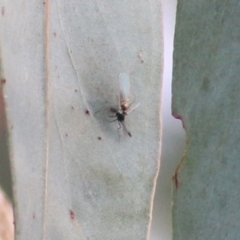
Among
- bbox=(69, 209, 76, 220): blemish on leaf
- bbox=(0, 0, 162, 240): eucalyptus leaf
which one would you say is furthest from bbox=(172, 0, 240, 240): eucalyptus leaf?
bbox=(69, 209, 76, 220): blemish on leaf

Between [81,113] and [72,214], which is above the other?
[81,113]

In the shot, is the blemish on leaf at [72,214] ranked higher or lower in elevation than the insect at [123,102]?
lower

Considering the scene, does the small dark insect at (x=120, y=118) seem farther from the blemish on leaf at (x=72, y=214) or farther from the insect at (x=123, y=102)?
the blemish on leaf at (x=72, y=214)

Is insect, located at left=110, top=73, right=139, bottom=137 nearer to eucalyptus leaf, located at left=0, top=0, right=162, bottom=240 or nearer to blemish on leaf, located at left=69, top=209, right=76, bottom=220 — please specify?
eucalyptus leaf, located at left=0, top=0, right=162, bottom=240

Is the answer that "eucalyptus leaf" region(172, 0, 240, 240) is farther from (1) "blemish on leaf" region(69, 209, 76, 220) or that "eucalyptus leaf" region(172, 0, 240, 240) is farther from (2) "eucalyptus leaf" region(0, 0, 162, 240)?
(1) "blemish on leaf" region(69, 209, 76, 220)

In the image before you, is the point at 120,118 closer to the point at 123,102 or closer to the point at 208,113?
the point at 123,102

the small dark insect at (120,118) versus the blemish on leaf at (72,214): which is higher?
the small dark insect at (120,118)

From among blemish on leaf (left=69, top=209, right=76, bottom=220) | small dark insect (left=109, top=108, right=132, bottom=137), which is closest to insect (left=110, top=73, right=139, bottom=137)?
small dark insect (left=109, top=108, right=132, bottom=137)

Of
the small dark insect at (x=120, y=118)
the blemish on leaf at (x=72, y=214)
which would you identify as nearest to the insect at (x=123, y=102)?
the small dark insect at (x=120, y=118)

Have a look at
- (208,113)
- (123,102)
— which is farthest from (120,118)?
(208,113)

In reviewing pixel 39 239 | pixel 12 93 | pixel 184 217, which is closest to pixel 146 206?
pixel 184 217

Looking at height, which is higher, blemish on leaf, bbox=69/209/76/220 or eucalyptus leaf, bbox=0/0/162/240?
eucalyptus leaf, bbox=0/0/162/240

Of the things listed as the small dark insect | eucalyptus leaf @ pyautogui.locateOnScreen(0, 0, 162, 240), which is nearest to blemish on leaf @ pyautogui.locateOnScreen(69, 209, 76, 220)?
eucalyptus leaf @ pyautogui.locateOnScreen(0, 0, 162, 240)
